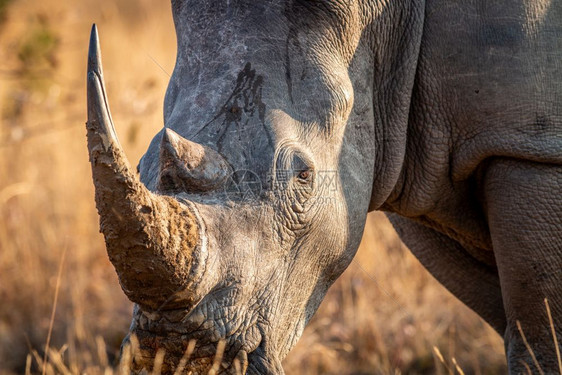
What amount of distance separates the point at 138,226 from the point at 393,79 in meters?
1.15

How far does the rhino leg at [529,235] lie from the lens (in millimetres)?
2656

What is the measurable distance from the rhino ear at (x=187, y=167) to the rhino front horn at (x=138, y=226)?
9cm

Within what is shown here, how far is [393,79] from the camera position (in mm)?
2779

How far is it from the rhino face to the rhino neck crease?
0.42ft

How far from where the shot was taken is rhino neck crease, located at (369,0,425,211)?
272cm

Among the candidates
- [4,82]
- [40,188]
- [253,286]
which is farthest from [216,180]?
[4,82]

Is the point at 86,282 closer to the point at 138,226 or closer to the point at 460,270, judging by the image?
the point at 460,270

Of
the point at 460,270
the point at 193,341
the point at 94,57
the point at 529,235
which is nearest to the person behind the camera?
the point at 94,57

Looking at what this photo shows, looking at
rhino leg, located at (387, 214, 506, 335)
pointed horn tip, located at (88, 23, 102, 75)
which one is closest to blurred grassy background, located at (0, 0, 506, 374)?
rhino leg, located at (387, 214, 506, 335)

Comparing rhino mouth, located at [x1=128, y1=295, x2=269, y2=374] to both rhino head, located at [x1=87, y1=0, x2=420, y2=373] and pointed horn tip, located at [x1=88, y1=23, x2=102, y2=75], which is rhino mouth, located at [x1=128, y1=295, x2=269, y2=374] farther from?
pointed horn tip, located at [x1=88, y1=23, x2=102, y2=75]

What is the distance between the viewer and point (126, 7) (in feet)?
→ 38.4

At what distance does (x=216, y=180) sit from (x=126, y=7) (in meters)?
9.97

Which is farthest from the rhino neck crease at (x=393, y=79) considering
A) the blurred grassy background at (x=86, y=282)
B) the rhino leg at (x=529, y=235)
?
the blurred grassy background at (x=86, y=282)

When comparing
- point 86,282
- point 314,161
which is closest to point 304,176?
point 314,161
